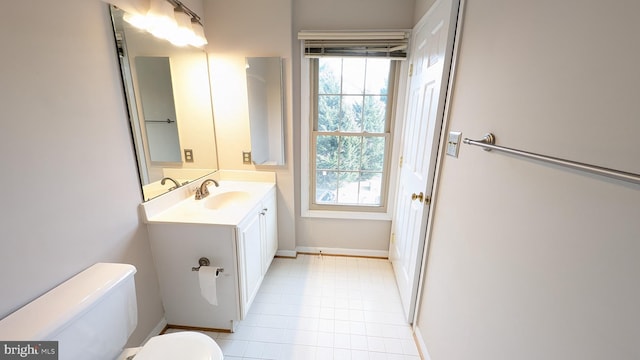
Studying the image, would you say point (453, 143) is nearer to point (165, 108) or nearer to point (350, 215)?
point (350, 215)

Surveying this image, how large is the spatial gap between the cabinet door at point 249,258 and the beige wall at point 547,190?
1203mm

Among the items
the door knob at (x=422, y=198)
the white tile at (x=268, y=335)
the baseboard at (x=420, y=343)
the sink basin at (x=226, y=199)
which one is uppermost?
the door knob at (x=422, y=198)

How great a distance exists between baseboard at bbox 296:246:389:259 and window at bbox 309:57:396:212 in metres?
0.44

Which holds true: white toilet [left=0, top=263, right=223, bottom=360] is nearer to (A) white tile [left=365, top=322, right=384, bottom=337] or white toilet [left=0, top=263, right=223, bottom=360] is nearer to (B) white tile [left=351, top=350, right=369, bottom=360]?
(B) white tile [left=351, top=350, right=369, bottom=360]

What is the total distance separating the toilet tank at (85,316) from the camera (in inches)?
31.4

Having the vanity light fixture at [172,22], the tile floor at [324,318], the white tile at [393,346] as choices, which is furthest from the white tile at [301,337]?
the vanity light fixture at [172,22]

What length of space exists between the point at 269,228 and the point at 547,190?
6.14 ft

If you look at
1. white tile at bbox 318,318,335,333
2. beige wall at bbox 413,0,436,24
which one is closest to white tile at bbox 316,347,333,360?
white tile at bbox 318,318,335,333

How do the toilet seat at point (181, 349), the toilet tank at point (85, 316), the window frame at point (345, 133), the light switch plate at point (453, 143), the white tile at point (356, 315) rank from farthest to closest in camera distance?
the window frame at point (345, 133), the white tile at point (356, 315), the light switch plate at point (453, 143), the toilet seat at point (181, 349), the toilet tank at point (85, 316)

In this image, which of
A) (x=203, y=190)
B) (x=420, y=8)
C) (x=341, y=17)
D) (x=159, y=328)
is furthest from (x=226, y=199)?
(x=420, y=8)

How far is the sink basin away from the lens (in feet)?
6.26

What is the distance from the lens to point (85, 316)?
90 cm

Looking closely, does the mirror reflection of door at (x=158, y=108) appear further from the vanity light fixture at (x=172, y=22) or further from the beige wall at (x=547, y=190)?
the beige wall at (x=547, y=190)

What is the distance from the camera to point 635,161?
0.49 metres
